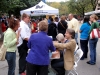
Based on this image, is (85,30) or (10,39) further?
(85,30)

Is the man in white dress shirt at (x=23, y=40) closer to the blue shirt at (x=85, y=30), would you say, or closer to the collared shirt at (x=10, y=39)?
the collared shirt at (x=10, y=39)

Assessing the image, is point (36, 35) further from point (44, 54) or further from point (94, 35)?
point (94, 35)

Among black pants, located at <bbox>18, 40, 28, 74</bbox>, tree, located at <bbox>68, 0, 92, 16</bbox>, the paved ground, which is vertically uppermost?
tree, located at <bbox>68, 0, 92, 16</bbox>

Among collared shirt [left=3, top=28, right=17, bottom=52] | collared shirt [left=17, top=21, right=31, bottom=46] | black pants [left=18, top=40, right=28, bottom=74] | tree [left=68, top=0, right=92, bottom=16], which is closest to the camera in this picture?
collared shirt [left=3, top=28, right=17, bottom=52]

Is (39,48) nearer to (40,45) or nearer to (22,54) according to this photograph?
(40,45)

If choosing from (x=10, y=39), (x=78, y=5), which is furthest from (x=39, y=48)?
(x=78, y=5)

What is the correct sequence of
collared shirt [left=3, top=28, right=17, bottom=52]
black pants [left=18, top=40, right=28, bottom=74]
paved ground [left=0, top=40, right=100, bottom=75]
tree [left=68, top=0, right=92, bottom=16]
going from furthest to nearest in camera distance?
tree [left=68, top=0, right=92, bottom=16] → paved ground [left=0, top=40, right=100, bottom=75] → black pants [left=18, top=40, right=28, bottom=74] → collared shirt [left=3, top=28, right=17, bottom=52]

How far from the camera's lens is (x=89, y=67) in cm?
623

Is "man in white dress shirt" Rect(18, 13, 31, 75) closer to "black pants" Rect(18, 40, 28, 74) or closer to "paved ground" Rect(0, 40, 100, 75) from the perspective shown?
"black pants" Rect(18, 40, 28, 74)

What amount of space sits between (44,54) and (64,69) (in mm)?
1488

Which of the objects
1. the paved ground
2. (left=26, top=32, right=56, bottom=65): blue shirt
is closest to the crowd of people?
(left=26, top=32, right=56, bottom=65): blue shirt

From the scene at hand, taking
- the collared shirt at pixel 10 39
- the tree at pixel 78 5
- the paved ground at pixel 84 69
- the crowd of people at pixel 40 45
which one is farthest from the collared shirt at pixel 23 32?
the tree at pixel 78 5

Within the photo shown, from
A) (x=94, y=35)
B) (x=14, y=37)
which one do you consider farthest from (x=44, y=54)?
(x=94, y=35)

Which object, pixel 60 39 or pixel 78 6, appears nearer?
pixel 60 39
